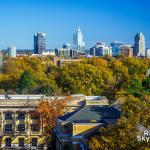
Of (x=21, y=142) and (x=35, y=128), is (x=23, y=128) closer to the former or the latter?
(x=35, y=128)

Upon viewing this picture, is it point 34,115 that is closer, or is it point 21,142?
point 21,142

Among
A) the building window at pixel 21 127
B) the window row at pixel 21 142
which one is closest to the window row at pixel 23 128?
the building window at pixel 21 127

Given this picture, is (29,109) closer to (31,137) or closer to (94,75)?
(31,137)

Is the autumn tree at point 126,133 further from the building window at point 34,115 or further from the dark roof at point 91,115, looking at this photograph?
the building window at point 34,115

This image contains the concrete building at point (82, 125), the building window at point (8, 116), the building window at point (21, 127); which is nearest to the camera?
the concrete building at point (82, 125)

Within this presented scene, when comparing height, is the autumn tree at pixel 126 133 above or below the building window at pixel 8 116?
above

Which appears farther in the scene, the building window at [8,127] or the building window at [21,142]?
the building window at [8,127]

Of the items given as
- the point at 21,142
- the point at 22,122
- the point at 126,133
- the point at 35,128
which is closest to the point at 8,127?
the point at 22,122
